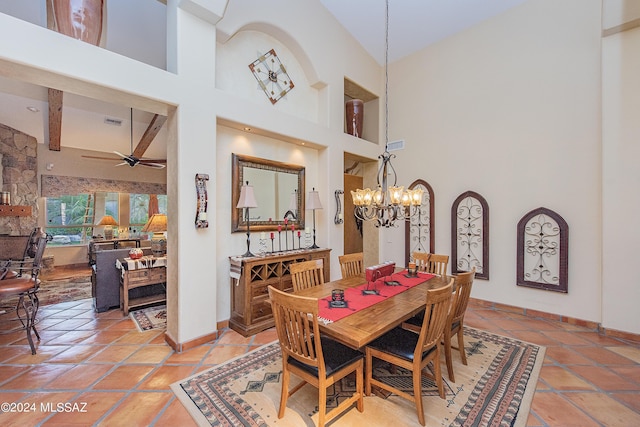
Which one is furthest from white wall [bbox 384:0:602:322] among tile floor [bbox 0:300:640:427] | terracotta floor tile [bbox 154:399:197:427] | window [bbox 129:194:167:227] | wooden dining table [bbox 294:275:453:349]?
window [bbox 129:194:167:227]

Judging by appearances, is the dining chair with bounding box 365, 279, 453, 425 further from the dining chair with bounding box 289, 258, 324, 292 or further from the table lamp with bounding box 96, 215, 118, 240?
the table lamp with bounding box 96, 215, 118, 240

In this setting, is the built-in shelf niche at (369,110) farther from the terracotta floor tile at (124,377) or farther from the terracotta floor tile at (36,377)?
the terracotta floor tile at (36,377)

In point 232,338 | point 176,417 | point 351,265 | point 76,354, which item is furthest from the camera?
point 351,265

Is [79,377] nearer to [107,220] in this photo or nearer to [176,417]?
[176,417]

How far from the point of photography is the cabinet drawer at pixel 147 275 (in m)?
3.98

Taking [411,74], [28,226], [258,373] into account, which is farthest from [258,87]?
[28,226]

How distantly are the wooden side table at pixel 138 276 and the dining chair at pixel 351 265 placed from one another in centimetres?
283

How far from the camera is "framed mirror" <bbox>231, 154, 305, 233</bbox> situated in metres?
3.69

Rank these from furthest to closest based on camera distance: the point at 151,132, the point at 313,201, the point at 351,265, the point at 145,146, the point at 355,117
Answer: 1. the point at 145,146
2. the point at 151,132
3. the point at 355,117
4. the point at 313,201
5. the point at 351,265

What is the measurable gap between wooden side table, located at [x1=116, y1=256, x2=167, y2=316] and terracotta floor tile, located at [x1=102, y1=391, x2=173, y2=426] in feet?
7.19

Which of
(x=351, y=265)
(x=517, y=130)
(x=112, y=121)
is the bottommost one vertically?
(x=351, y=265)

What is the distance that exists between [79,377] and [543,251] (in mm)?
5599

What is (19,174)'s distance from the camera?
18.5ft

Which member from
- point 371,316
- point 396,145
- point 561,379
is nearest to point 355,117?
point 396,145
